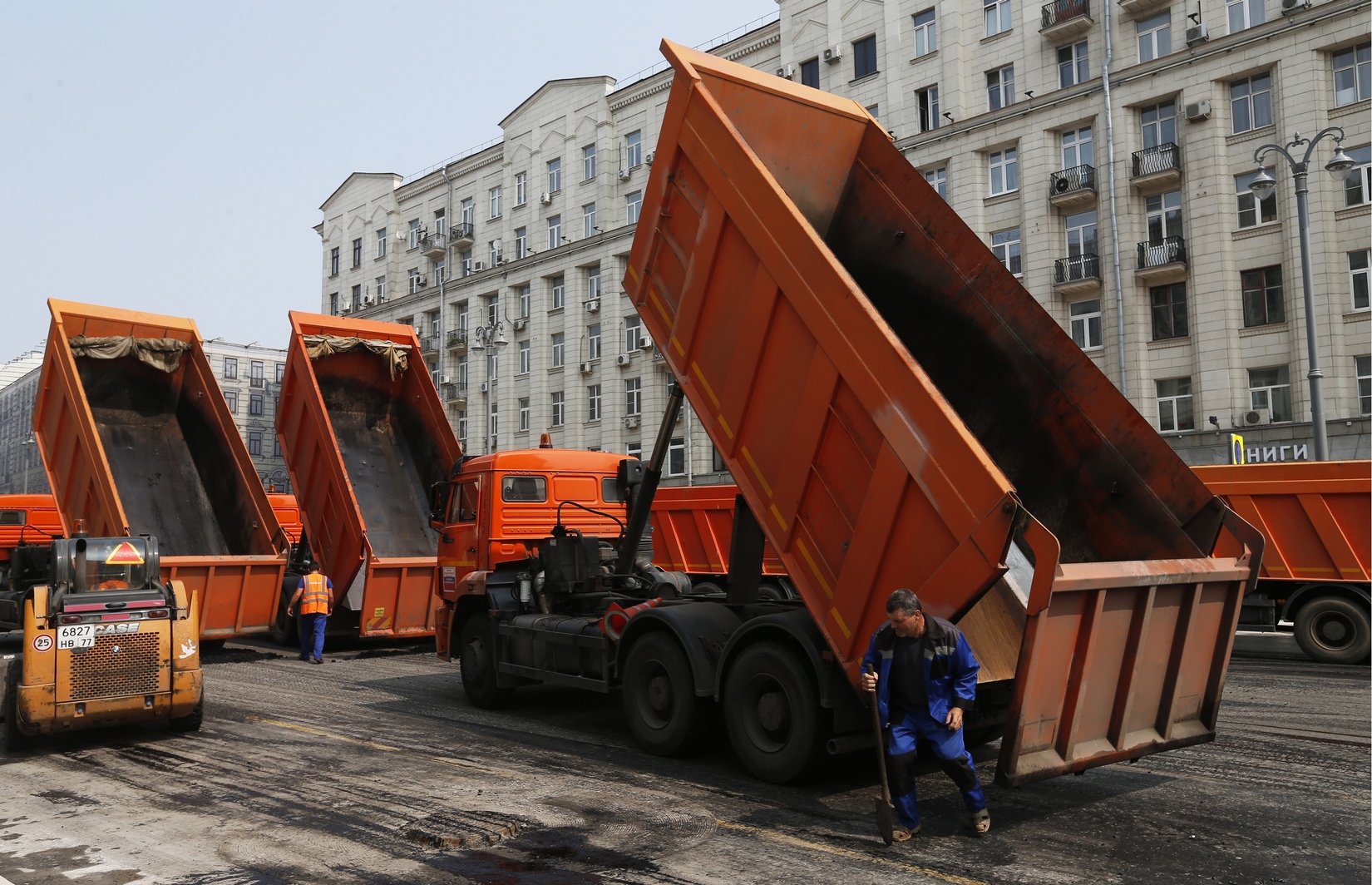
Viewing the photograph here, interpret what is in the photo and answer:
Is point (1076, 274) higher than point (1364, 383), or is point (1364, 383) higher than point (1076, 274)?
point (1076, 274)

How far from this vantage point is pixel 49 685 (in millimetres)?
7715

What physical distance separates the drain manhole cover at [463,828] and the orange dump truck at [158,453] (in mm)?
8356

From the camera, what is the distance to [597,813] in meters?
5.91

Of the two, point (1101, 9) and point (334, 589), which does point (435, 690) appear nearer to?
point (334, 589)

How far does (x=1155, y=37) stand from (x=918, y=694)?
92.8 feet

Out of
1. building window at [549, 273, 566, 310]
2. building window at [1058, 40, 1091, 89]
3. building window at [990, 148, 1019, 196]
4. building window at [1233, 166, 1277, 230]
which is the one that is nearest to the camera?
building window at [1233, 166, 1277, 230]

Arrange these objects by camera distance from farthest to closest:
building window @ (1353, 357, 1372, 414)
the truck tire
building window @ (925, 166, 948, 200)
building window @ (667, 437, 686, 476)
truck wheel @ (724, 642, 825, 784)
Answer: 1. building window @ (667, 437, 686, 476)
2. building window @ (925, 166, 948, 200)
3. building window @ (1353, 357, 1372, 414)
4. the truck tire
5. truck wheel @ (724, 642, 825, 784)

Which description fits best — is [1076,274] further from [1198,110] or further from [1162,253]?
[1198,110]

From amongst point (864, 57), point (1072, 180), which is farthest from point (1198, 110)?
point (864, 57)

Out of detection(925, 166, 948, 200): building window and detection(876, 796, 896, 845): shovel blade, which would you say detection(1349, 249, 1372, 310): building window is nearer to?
detection(925, 166, 948, 200): building window

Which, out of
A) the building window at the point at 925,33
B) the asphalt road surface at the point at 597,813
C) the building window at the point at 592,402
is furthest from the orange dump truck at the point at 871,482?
the building window at the point at 592,402

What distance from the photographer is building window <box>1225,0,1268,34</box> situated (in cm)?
2609

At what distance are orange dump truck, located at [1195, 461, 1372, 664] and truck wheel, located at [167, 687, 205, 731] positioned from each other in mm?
11982

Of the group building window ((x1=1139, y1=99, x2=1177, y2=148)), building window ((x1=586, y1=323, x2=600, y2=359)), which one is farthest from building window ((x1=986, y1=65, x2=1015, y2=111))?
building window ((x1=586, y1=323, x2=600, y2=359))
